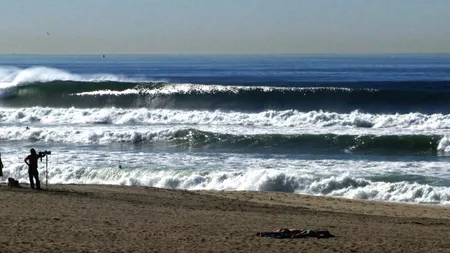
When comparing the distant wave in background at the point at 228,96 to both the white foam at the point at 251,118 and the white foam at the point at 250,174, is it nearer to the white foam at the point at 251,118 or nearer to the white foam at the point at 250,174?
the white foam at the point at 251,118

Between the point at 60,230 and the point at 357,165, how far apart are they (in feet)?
40.8

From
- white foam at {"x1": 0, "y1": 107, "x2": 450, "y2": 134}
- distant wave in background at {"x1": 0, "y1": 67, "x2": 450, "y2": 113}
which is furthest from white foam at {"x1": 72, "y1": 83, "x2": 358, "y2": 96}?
white foam at {"x1": 0, "y1": 107, "x2": 450, "y2": 134}

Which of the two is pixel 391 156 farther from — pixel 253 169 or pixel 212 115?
pixel 212 115

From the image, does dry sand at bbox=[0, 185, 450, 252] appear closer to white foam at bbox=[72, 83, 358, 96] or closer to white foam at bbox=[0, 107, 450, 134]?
white foam at bbox=[0, 107, 450, 134]

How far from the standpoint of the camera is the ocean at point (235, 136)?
19.6 meters

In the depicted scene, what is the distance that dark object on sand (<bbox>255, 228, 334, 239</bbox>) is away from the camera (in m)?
11.1

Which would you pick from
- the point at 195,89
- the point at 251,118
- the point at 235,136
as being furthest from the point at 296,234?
the point at 195,89

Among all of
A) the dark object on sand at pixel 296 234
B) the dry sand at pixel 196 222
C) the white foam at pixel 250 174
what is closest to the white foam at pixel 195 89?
the white foam at pixel 250 174

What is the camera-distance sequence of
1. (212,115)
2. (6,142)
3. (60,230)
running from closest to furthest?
(60,230) → (6,142) → (212,115)

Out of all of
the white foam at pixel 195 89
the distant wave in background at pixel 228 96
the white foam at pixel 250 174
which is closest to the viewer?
the white foam at pixel 250 174

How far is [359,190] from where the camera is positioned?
18.1 metres

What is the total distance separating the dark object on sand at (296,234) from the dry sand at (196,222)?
0.59 ft

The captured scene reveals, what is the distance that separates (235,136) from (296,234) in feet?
57.8

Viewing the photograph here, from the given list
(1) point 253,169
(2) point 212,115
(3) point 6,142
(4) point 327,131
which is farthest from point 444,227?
(2) point 212,115
